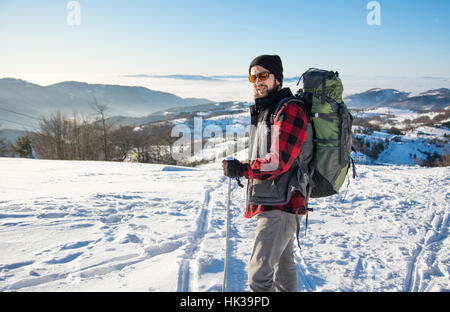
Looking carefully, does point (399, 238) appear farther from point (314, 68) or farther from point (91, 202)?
point (91, 202)

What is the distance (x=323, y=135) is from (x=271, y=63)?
2.71 feet

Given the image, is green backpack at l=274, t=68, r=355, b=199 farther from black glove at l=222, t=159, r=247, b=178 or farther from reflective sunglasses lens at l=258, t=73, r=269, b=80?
black glove at l=222, t=159, r=247, b=178

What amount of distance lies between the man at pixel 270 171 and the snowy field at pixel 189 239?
138cm

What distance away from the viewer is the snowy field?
11.3 feet

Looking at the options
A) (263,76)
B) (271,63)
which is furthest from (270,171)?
(271,63)

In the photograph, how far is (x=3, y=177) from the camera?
30.9 ft

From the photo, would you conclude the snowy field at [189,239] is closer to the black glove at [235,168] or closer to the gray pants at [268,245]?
the gray pants at [268,245]

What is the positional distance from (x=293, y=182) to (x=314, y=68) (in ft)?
3.94

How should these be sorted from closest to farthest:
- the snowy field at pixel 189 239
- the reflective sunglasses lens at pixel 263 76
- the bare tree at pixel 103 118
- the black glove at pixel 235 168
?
the black glove at pixel 235 168 → the reflective sunglasses lens at pixel 263 76 → the snowy field at pixel 189 239 → the bare tree at pixel 103 118

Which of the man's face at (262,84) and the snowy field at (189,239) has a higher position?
the man's face at (262,84)

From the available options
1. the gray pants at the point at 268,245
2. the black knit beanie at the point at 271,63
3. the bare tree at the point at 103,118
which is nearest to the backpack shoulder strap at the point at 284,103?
the black knit beanie at the point at 271,63

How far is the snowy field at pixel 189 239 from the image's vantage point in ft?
11.3

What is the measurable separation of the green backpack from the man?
122 millimetres
